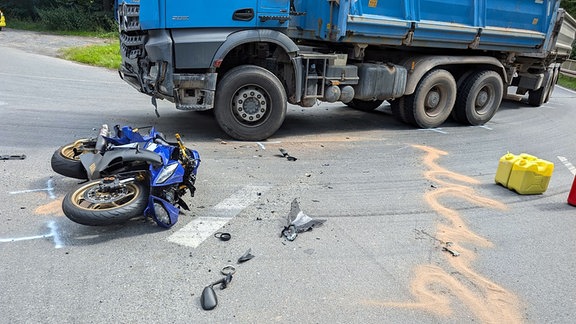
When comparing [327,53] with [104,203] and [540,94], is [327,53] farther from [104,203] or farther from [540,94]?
[540,94]

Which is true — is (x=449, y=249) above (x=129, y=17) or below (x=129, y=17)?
below

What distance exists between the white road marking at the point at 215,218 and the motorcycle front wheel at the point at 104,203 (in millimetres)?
421

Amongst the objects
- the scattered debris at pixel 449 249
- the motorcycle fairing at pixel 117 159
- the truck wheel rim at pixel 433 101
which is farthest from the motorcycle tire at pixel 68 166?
the truck wheel rim at pixel 433 101

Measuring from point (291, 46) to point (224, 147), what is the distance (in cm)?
190

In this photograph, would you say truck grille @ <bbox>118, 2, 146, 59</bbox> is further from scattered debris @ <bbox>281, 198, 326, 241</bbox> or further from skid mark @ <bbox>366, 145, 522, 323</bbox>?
skid mark @ <bbox>366, 145, 522, 323</bbox>

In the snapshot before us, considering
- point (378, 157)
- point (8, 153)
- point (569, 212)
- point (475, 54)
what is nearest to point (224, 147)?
point (378, 157)

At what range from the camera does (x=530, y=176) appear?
5.66m

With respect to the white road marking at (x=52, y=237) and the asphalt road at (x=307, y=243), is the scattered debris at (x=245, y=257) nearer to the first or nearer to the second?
the asphalt road at (x=307, y=243)

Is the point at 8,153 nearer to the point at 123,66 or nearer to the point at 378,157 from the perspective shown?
the point at 123,66

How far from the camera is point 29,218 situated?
4336mm

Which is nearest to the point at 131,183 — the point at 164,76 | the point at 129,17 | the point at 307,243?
the point at 307,243

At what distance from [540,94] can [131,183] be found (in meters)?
13.1

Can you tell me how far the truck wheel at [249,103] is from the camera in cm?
723

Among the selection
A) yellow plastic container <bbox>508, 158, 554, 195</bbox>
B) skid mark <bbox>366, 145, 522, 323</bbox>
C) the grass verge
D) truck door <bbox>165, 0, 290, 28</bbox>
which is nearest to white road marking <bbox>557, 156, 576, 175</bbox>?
yellow plastic container <bbox>508, 158, 554, 195</bbox>
